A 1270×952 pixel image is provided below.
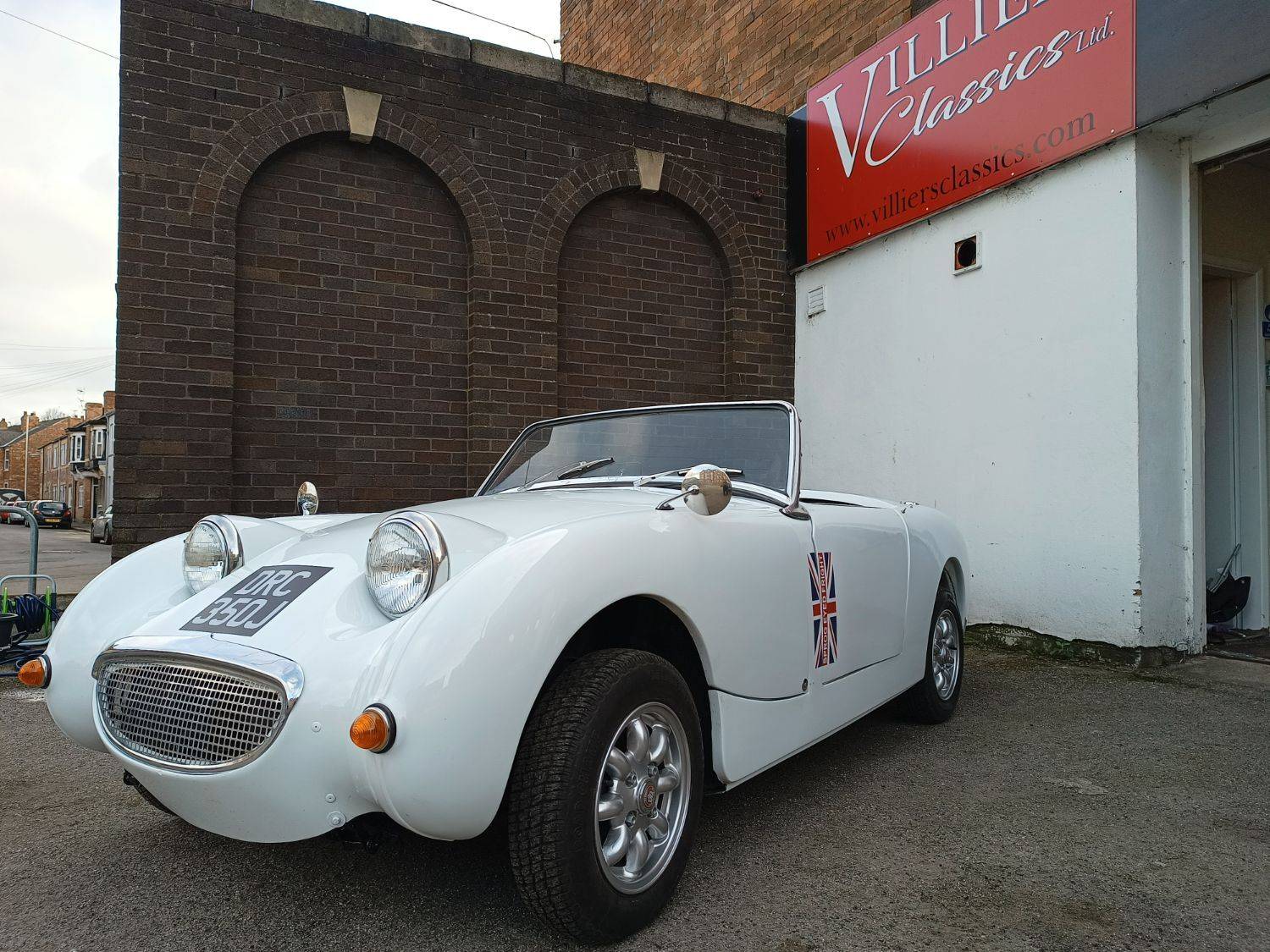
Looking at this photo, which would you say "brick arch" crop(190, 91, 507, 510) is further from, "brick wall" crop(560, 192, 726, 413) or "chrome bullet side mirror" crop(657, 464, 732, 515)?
"chrome bullet side mirror" crop(657, 464, 732, 515)

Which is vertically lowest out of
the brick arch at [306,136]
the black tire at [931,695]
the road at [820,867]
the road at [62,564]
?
the road at [62,564]

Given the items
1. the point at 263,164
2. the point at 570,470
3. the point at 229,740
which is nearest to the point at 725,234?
the point at 263,164

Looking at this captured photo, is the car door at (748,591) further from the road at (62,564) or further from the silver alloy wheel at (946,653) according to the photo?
the road at (62,564)

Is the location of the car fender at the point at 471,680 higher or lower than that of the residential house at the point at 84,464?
lower

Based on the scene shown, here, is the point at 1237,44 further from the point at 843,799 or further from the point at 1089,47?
the point at 843,799

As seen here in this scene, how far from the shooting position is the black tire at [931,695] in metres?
3.91

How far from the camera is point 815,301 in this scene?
856 centimetres

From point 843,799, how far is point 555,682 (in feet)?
4.81

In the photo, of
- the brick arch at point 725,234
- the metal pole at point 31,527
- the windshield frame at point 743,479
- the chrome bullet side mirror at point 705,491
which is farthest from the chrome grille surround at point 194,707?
the brick arch at point 725,234

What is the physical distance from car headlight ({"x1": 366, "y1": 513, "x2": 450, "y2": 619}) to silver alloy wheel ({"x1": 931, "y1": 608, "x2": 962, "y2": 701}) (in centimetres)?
270

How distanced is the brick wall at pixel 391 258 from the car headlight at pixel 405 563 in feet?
18.2

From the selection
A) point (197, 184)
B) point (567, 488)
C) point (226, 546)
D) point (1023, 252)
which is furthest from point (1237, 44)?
point (197, 184)

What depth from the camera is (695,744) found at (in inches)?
90.8

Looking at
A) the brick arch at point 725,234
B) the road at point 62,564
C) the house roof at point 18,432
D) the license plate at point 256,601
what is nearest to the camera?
the license plate at point 256,601
